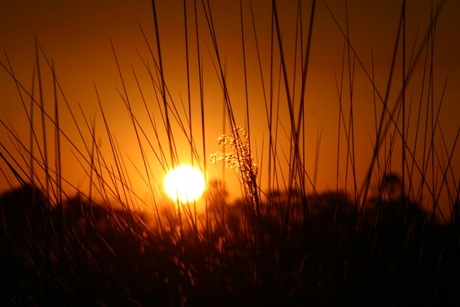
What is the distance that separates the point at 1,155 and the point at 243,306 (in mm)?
582

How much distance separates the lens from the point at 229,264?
1002mm

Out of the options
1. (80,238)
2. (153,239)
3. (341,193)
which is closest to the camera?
(80,238)

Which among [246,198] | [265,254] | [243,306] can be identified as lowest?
[243,306]

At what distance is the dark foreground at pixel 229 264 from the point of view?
35.5 inches

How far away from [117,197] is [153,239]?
0.15 m

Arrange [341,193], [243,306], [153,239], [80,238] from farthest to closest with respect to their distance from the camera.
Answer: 1. [341,193]
2. [153,239]
3. [80,238]
4. [243,306]

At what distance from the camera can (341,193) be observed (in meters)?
1.34

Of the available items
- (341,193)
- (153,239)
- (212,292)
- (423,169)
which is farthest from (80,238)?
(423,169)

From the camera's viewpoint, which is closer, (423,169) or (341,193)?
(423,169)

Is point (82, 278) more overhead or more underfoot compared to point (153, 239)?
more underfoot

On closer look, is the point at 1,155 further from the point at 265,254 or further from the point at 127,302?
the point at 265,254

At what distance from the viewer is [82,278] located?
0.98 metres

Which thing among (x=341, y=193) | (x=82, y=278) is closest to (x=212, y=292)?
(x=82, y=278)

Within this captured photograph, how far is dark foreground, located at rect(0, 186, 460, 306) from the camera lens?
0.90 metres
